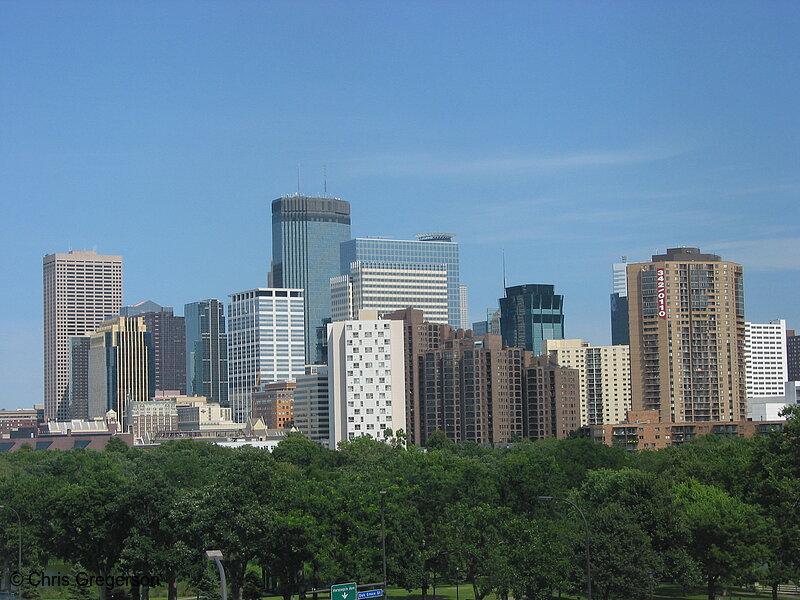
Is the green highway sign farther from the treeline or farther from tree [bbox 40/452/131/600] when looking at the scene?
tree [bbox 40/452/131/600]

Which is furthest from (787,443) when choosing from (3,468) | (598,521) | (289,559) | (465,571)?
(3,468)

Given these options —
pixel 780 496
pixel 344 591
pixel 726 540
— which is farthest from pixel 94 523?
pixel 780 496

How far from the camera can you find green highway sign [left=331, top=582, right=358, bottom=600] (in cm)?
8369

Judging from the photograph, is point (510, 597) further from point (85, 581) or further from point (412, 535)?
point (85, 581)

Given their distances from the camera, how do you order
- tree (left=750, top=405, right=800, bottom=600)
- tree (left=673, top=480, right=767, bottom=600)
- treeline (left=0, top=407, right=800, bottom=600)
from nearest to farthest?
treeline (left=0, top=407, right=800, bottom=600) < tree (left=673, top=480, right=767, bottom=600) < tree (left=750, top=405, right=800, bottom=600)

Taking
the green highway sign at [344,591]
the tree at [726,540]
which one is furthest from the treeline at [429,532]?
the green highway sign at [344,591]

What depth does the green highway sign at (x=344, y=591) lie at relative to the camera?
83688 mm

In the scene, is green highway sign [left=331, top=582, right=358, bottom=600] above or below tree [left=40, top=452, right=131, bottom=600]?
below

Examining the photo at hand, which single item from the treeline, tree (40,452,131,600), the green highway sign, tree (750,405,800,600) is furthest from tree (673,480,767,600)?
tree (40,452,131,600)

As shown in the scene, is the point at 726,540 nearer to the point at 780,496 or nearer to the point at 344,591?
the point at 780,496

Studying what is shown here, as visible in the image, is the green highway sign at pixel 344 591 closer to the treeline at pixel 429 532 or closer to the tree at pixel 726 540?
the treeline at pixel 429 532

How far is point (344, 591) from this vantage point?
276 ft

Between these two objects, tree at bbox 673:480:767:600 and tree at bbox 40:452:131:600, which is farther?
tree at bbox 40:452:131:600

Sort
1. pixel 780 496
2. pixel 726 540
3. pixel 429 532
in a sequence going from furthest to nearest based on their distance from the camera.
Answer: pixel 780 496, pixel 429 532, pixel 726 540
